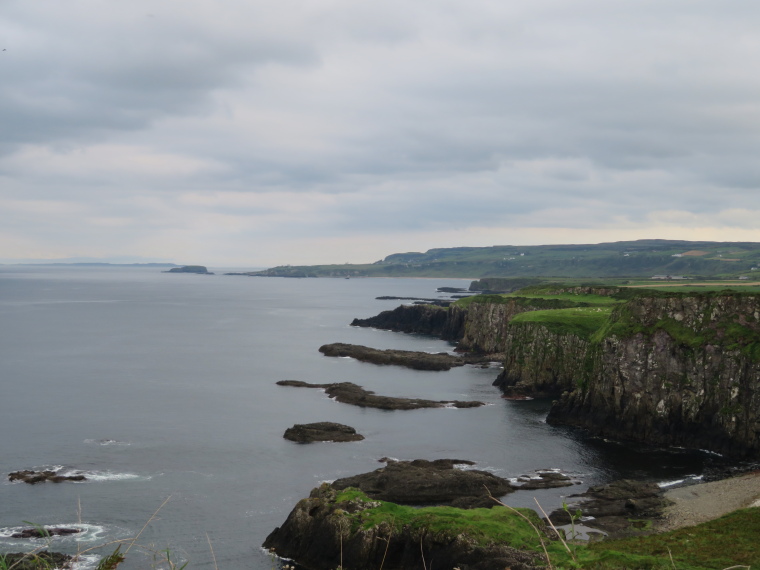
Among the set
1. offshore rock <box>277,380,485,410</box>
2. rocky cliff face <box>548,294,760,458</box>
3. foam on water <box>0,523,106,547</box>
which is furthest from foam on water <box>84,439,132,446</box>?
rocky cliff face <box>548,294,760,458</box>

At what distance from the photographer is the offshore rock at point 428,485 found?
5131cm

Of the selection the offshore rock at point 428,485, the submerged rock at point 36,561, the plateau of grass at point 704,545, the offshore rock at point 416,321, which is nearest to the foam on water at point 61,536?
the submerged rock at point 36,561

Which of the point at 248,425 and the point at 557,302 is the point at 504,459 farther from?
the point at 557,302

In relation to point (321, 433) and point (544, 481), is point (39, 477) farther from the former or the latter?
point (544, 481)

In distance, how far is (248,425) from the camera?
253 ft

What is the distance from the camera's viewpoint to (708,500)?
165 feet

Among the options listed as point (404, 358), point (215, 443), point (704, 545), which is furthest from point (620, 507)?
point (404, 358)

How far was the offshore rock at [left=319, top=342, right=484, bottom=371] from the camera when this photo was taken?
118 meters

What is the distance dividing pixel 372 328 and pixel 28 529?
136 m

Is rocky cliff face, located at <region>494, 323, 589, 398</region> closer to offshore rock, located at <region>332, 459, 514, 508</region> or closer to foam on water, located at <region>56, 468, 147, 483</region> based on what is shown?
offshore rock, located at <region>332, 459, 514, 508</region>

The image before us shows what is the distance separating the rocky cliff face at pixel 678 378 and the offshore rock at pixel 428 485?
24.5 meters

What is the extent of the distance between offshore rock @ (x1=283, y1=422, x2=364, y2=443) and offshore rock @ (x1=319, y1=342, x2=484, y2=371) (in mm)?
45507

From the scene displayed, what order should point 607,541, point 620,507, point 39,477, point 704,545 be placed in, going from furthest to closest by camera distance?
point 39,477 < point 620,507 < point 607,541 < point 704,545

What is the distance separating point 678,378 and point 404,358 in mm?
55093
